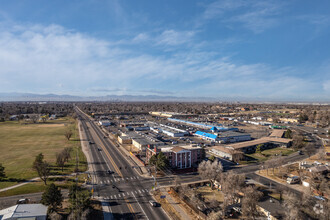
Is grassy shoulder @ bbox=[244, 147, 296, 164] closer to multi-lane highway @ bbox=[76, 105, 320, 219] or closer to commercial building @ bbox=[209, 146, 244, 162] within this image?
multi-lane highway @ bbox=[76, 105, 320, 219]

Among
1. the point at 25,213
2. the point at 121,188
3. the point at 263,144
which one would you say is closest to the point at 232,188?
the point at 121,188

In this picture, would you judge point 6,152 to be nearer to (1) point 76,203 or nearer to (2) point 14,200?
(2) point 14,200

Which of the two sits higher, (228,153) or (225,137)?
(225,137)

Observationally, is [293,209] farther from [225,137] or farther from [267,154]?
[225,137]

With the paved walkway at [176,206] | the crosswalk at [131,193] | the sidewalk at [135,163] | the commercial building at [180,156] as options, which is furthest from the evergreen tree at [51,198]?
the commercial building at [180,156]

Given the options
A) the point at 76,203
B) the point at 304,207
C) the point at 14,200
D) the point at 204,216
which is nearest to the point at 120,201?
the point at 76,203

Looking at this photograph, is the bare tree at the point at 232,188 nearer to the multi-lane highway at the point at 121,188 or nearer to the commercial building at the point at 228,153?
the multi-lane highway at the point at 121,188
